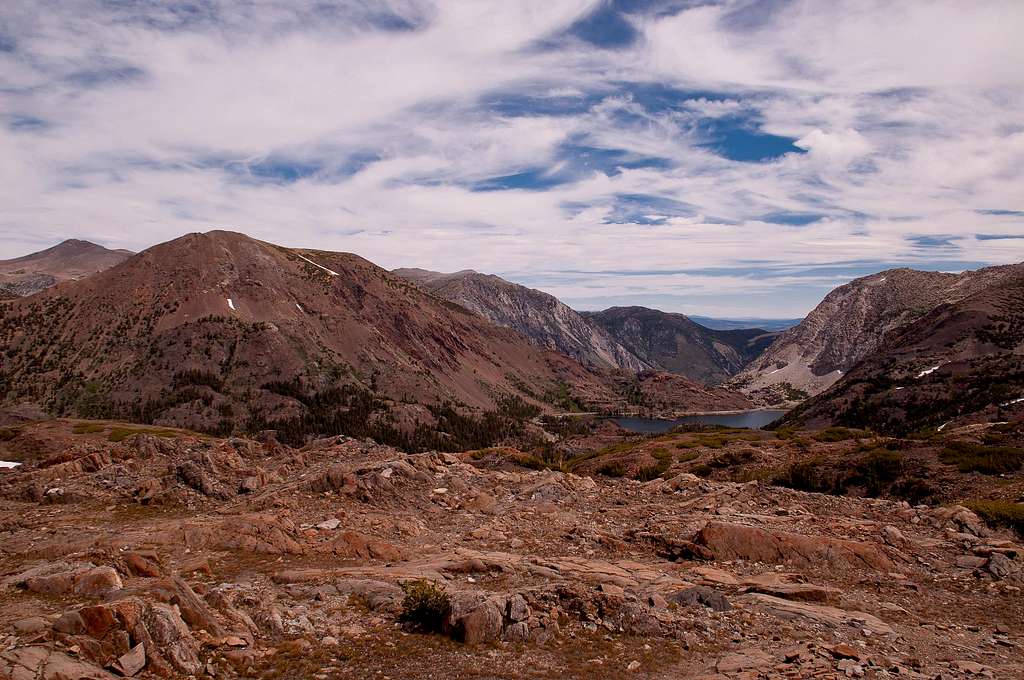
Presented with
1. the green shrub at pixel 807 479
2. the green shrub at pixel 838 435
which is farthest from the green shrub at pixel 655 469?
the green shrub at pixel 838 435

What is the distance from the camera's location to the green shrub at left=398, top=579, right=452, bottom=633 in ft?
41.4

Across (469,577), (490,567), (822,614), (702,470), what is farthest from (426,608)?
(702,470)

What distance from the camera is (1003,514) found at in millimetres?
19672

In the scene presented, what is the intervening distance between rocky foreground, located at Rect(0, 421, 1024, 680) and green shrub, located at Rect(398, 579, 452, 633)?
44 millimetres

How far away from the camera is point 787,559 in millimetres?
17234

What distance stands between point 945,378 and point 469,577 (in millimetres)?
167496

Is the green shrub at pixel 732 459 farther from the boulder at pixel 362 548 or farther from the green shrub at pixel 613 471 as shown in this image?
the boulder at pixel 362 548

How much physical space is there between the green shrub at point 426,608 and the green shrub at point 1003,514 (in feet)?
65.6

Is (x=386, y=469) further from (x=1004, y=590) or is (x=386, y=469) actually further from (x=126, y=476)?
(x=1004, y=590)

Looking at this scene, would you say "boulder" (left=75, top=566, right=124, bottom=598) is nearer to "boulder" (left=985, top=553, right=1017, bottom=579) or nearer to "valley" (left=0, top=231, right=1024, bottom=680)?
"valley" (left=0, top=231, right=1024, bottom=680)

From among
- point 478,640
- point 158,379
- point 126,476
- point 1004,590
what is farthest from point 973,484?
point 158,379

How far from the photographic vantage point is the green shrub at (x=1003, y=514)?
1919 cm

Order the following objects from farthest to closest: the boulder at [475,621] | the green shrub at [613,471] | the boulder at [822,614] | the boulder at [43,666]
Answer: the green shrub at [613,471]
the boulder at [822,614]
the boulder at [475,621]
the boulder at [43,666]

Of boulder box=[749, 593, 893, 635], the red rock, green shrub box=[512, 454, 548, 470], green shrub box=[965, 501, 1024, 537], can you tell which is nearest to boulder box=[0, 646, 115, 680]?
the red rock
